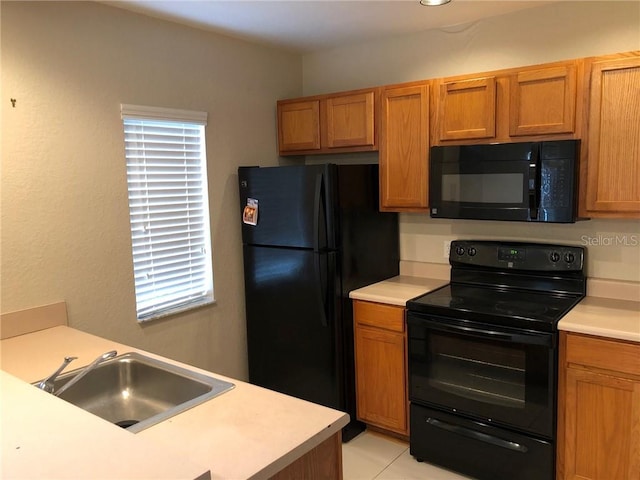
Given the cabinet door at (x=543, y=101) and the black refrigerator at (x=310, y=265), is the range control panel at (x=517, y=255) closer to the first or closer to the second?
the black refrigerator at (x=310, y=265)

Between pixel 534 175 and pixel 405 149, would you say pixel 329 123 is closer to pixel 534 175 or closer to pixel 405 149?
pixel 405 149

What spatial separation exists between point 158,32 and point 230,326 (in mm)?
1768

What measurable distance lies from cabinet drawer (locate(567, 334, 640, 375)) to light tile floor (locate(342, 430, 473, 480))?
89 cm

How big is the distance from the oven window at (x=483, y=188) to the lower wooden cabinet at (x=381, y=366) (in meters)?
0.69

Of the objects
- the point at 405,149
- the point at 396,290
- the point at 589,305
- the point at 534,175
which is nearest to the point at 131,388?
the point at 396,290

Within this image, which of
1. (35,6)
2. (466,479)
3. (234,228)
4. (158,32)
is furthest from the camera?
(234,228)

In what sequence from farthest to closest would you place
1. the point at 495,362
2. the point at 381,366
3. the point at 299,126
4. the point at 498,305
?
the point at 299,126 < the point at 381,366 < the point at 498,305 < the point at 495,362

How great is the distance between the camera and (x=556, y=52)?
2.71 m

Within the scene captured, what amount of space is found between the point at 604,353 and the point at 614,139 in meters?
0.96

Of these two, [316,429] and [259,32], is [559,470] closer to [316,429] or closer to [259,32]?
[316,429]

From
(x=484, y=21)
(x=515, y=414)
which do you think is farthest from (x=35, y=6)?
(x=515, y=414)

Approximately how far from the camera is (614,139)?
234 cm

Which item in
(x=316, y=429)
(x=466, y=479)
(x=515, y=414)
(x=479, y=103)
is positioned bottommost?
(x=466, y=479)

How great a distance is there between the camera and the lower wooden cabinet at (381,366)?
2.84 meters
